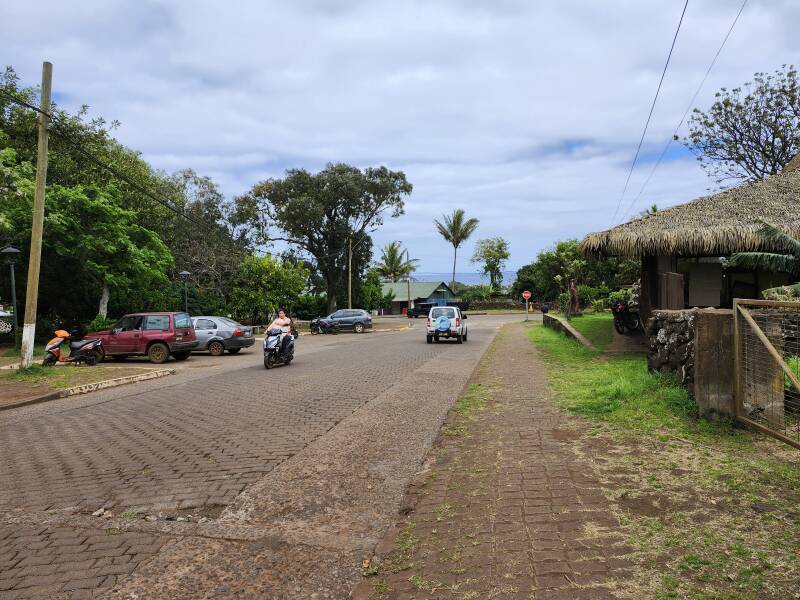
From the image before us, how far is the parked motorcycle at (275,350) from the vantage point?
1491 cm

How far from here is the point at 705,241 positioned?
13906mm

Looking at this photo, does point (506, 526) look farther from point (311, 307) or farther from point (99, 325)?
point (311, 307)

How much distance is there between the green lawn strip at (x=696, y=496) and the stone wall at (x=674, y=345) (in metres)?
0.32

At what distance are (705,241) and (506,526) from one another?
1221 centimetres

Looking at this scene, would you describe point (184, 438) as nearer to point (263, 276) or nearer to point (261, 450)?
point (261, 450)

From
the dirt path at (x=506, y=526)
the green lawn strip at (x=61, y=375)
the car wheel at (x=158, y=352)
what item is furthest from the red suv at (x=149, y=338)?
the dirt path at (x=506, y=526)

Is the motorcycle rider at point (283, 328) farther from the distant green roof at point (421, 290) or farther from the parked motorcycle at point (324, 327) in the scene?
the distant green roof at point (421, 290)

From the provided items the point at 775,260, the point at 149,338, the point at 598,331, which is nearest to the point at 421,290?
the point at 598,331

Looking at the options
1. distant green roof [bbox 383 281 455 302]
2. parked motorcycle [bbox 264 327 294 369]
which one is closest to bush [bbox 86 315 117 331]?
parked motorcycle [bbox 264 327 294 369]

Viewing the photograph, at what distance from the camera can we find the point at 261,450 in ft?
21.1

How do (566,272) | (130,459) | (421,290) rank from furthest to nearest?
(421,290)
(566,272)
(130,459)

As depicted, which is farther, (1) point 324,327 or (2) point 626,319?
(1) point 324,327

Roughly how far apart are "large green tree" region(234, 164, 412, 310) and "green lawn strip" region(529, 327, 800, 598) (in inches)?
1516

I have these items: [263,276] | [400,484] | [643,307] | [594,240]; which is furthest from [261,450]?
[263,276]
